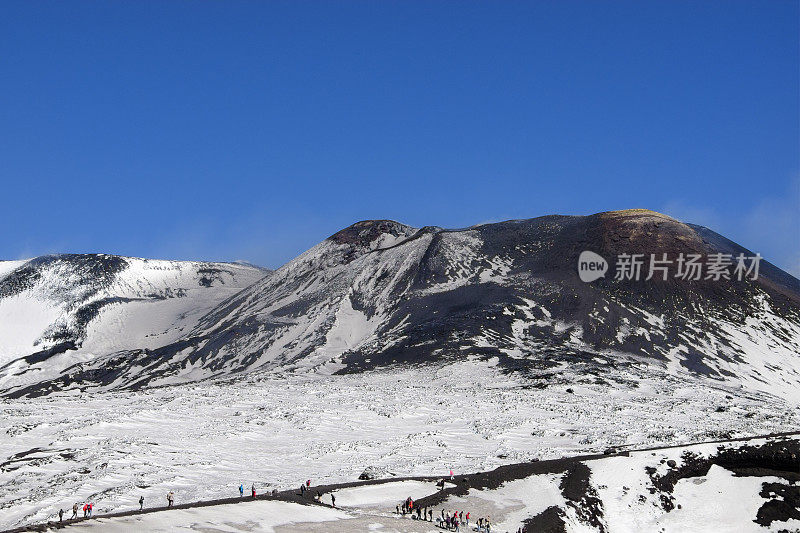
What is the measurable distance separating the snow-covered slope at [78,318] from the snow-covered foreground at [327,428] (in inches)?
2501

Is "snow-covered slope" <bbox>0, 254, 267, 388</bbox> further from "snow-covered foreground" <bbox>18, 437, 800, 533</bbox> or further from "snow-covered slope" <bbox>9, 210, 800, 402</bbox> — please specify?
"snow-covered foreground" <bbox>18, 437, 800, 533</bbox>

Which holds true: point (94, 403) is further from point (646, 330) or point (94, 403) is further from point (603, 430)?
point (646, 330)

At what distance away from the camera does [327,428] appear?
69.4 m

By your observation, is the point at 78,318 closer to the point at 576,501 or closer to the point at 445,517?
the point at 445,517

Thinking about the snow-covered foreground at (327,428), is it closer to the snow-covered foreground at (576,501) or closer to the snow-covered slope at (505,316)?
the snow-covered foreground at (576,501)

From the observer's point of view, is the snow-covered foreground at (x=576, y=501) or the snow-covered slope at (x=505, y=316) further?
the snow-covered slope at (x=505, y=316)

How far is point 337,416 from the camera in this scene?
2926 inches

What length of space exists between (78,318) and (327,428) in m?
123

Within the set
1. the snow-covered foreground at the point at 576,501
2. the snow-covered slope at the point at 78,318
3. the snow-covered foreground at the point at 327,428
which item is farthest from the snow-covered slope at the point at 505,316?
the snow-covered foreground at the point at 576,501

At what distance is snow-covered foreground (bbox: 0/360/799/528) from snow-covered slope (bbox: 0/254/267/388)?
208 ft

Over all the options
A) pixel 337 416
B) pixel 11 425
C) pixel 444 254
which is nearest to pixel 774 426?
pixel 337 416

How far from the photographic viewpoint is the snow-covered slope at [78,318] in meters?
149

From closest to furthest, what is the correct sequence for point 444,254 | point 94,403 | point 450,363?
point 94,403, point 450,363, point 444,254

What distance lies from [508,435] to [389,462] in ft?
46.5
